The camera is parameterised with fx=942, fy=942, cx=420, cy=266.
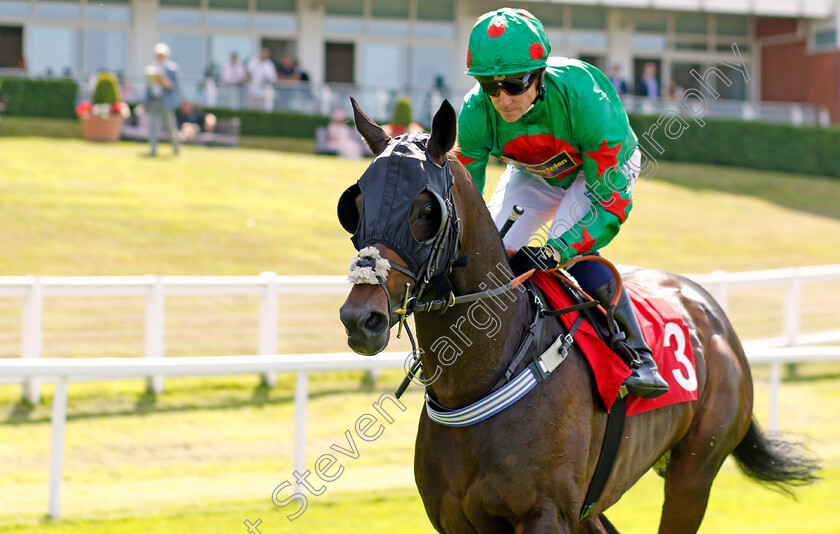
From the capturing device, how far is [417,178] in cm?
233

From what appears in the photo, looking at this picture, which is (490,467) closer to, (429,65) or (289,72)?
(289,72)

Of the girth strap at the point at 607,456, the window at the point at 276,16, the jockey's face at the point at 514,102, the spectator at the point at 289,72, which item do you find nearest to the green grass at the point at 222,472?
the girth strap at the point at 607,456

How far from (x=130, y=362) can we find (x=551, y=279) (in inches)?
88.0

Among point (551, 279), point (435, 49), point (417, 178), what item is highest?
point (435, 49)

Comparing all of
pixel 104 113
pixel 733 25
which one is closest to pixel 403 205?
pixel 104 113

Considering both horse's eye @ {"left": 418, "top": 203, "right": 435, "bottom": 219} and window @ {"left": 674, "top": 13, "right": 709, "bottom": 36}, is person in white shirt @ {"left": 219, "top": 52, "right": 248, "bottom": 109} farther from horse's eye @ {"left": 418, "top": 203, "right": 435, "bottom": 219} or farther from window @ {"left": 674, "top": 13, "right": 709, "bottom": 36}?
horse's eye @ {"left": 418, "top": 203, "right": 435, "bottom": 219}

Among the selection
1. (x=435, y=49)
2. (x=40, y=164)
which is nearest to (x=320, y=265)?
(x=40, y=164)

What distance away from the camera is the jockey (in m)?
2.72

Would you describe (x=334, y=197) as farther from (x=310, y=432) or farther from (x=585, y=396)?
(x=585, y=396)

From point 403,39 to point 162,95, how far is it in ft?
33.2

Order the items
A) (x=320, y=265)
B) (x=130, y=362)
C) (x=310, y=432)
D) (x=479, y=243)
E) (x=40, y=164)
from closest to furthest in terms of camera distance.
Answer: (x=479, y=243) < (x=130, y=362) < (x=310, y=432) < (x=320, y=265) < (x=40, y=164)

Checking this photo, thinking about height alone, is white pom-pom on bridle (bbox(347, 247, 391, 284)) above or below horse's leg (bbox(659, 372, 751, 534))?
above

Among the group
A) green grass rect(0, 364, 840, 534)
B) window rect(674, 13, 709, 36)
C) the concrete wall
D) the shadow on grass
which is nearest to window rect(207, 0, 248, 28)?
the shadow on grass

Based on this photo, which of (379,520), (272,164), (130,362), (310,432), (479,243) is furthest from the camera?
(272,164)
